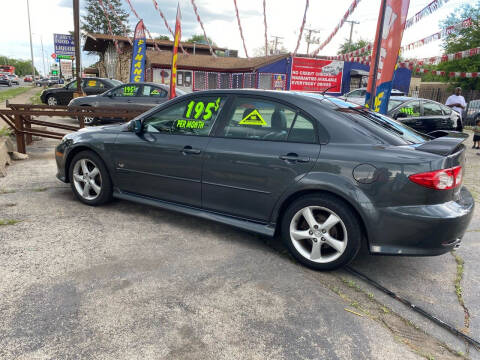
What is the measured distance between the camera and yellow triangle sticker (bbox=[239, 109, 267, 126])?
3.56m

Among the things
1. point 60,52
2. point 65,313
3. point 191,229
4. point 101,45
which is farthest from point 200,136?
point 101,45

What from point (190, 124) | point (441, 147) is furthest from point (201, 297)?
point (441, 147)

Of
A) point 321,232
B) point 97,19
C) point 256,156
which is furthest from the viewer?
point 97,19

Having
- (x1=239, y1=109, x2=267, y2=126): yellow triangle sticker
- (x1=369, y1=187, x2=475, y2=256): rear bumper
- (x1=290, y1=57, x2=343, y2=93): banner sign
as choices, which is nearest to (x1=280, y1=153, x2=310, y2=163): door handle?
(x1=239, y1=109, x2=267, y2=126): yellow triangle sticker

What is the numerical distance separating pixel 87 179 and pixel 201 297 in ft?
8.50

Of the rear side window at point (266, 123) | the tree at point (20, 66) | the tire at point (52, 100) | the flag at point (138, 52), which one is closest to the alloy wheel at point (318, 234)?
the rear side window at point (266, 123)

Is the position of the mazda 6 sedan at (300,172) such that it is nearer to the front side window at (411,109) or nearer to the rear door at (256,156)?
the rear door at (256,156)

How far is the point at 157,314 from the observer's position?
2.53 metres

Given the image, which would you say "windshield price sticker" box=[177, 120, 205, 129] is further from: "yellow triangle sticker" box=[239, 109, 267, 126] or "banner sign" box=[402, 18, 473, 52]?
"banner sign" box=[402, 18, 473, 52]

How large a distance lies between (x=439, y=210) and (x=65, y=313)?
9.03ft

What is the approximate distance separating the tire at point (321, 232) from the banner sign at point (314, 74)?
24.0 meters

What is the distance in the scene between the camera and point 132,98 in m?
11.9

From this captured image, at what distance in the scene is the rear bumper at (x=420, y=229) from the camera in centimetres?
280

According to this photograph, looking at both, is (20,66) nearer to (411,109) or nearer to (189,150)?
(411,109)
